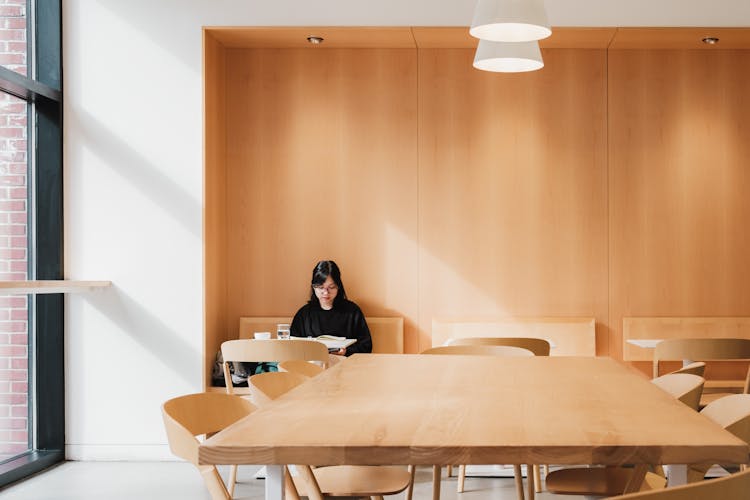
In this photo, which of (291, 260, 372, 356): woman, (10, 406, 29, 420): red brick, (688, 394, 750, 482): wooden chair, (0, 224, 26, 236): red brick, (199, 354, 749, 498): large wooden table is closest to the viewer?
(199, 354, 749, 498): large wooden table

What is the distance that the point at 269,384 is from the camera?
3.30 meters

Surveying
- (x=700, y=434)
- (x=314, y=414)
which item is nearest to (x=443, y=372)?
(x=314, y=414)

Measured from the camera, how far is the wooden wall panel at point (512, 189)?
6.49 metres

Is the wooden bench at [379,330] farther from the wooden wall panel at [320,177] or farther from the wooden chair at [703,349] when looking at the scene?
the wooden chair at [703,349]

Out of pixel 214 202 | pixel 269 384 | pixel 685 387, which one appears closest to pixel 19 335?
pixel 214 202

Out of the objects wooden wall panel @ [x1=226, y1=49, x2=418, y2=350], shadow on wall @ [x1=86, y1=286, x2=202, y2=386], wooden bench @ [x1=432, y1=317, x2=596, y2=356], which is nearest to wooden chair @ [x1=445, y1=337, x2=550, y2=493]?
wooden bench @ [x1=432, y1=317, x2=596, y2=356]

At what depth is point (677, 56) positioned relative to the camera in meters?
6.50

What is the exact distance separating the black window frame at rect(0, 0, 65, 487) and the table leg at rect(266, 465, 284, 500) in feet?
13.5

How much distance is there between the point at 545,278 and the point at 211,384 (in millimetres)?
2644

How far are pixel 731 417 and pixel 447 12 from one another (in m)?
3.91

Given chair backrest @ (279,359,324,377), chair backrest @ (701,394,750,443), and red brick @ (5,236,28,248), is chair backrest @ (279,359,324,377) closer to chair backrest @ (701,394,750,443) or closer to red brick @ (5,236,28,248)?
chair backrest @ (701,394,750,443)

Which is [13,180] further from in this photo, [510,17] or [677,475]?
[677,475]

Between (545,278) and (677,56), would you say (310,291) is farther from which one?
(677,56)

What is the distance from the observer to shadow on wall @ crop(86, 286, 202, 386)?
5.95m
